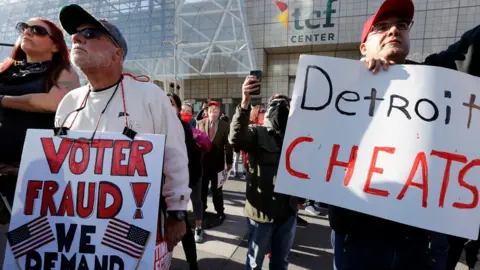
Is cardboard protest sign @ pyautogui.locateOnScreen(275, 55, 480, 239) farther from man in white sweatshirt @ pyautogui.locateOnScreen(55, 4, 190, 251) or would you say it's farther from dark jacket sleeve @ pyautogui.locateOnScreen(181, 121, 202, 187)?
dark jacket sleeve @ pyautogui.locateOnScreen(181, 121, 202, 187)

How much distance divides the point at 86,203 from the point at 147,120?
459mm

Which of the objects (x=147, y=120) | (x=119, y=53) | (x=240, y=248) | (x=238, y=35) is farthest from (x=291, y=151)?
(x=238, y=35)

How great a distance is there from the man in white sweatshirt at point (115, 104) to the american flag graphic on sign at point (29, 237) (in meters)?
0.47

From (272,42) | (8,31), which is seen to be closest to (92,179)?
(272,42)

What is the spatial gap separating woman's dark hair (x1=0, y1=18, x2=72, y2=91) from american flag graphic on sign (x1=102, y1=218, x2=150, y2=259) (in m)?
1.18

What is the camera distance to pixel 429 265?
119 centimetres

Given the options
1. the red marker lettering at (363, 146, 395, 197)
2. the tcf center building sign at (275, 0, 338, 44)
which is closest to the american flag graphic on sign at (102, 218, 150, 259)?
the red marker lettering at (363, 146, 395, 197)

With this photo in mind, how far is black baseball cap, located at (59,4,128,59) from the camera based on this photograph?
128 centimetres

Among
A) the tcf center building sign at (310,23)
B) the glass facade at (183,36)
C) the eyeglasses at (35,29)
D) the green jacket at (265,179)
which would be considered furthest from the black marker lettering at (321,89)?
the tcf center building sign at (310,23)

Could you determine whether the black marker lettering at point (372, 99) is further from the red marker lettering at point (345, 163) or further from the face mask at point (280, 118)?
the face mask at point (280, 118)

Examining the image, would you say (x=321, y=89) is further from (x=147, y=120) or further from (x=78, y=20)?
(x=78, y=20)

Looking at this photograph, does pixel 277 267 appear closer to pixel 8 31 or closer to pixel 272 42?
pixel 272 42

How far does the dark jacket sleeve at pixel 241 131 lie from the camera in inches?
70.0

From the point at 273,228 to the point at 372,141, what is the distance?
124 cm
